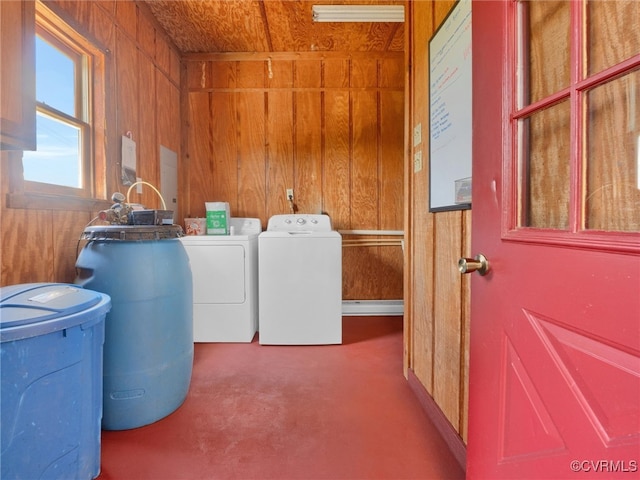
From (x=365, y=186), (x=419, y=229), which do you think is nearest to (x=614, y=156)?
(x=419, y=229)

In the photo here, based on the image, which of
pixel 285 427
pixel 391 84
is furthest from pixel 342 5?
pixel 285 427

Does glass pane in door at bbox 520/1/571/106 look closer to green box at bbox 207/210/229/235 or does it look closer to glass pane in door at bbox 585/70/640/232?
glass pane in door at bbox 585/70/640/232

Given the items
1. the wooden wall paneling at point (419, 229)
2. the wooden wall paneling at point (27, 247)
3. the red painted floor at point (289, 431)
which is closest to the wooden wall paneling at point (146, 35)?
the wooden wall paneling at point (27, 247)

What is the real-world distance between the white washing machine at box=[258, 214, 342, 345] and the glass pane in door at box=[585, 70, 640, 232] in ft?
5.46

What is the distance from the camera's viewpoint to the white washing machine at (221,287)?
2197 millimetres

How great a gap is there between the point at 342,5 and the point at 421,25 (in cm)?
102

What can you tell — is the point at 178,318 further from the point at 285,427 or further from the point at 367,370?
the point at 367,370

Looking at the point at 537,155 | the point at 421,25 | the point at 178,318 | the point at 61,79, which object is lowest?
the point at 178,318

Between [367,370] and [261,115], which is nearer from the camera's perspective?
[367,370]

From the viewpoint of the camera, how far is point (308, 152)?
2.83 meters

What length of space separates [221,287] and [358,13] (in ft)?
7.57

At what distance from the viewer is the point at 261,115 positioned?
282 cm

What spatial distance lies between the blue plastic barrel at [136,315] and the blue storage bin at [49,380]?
0.21 meters

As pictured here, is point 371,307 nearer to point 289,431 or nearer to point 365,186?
point 365,186
